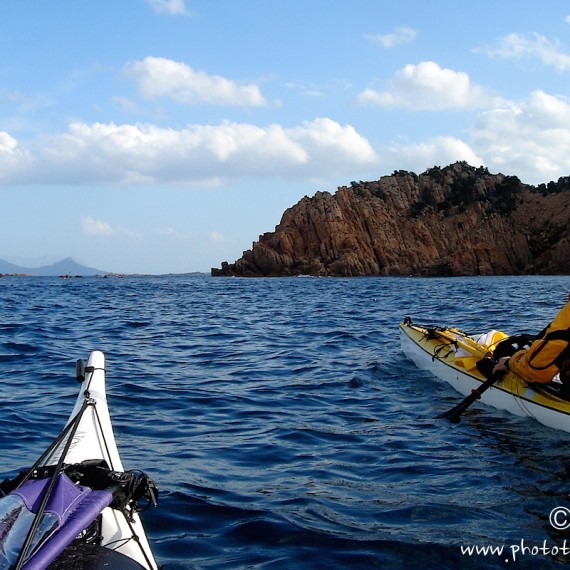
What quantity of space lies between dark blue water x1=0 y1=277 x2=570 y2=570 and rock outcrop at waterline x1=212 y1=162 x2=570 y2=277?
6708 centimetres

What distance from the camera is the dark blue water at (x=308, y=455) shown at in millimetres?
4316

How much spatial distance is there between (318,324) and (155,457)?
12.9 m

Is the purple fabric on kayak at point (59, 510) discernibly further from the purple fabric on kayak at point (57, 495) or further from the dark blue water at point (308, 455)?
the dark blue water at point (308, 455)

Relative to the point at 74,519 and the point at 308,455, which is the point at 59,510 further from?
the point at 308,455

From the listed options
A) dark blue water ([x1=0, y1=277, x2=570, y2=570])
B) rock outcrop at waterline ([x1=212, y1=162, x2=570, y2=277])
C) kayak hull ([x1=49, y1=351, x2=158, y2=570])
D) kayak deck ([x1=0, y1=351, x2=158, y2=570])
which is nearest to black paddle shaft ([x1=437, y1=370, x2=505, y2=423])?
dark blue water ([x1=0, y1=277, x2=570, y2=570])

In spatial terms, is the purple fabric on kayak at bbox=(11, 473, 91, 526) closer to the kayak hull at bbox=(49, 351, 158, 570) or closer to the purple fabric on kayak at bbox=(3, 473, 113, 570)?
the purple fabric on kayak at bbox=(3, 473, 113, 570)

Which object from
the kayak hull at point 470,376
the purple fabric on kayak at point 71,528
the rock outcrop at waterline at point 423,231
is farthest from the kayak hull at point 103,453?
the rock outcrop at waterline at point 423,231

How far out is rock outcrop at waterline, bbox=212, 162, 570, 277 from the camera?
260 ft

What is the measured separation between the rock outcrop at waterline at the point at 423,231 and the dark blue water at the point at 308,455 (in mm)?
67081

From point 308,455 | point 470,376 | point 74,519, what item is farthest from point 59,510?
point 470,376

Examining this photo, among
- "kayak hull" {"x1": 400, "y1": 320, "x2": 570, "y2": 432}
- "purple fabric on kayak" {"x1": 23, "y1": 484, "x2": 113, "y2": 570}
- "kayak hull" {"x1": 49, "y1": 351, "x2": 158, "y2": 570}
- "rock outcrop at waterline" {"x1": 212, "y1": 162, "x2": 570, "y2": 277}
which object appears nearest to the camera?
"purple fabric on kayak" {"x1": 23, "y1": 484, "x2": 113, "y2": 570}

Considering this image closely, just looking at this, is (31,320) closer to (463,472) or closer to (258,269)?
(463,472)

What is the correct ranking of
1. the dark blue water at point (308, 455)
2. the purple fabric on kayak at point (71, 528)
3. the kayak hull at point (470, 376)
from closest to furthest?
1. the purple fabric on kayak at point (71, 528)
2. the dark blue water at point (308, 455)
3. the kayak hull at point (470, 376)

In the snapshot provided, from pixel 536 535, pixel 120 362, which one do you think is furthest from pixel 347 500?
pixel 120 362
